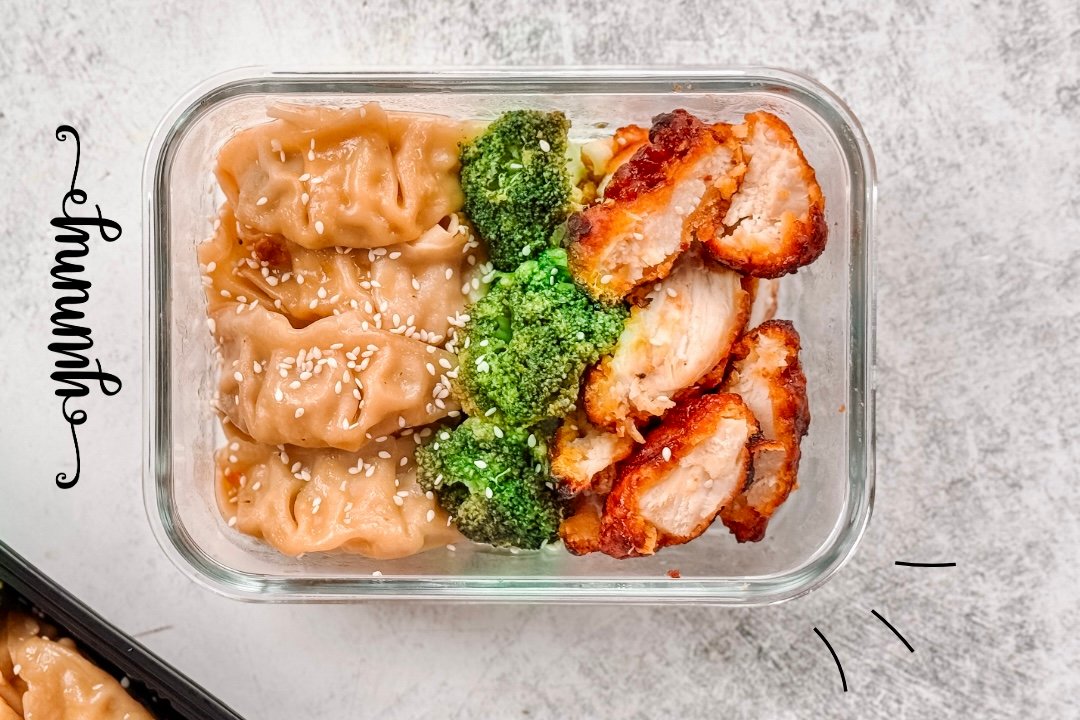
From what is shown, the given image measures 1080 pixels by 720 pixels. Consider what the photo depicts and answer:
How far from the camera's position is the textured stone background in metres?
2.61

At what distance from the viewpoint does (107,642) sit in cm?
245

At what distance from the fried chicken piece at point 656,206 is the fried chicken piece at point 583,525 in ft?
1.58

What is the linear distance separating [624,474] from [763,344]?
1.40 feet

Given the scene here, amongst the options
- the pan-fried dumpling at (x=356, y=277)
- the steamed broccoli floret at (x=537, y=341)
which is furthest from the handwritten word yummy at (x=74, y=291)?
the steamed broccoli floret at (x=537, y=341)

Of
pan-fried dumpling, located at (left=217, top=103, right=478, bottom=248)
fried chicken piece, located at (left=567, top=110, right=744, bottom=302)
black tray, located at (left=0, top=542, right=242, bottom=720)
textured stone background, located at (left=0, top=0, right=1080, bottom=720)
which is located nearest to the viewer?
fried chicken piece, located at (left=567, top=110, right=744, bottom=302)

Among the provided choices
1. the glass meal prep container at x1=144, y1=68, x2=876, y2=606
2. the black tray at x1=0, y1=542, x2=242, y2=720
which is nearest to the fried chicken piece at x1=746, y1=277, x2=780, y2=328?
the glass meal prep container at x1=144, y1=68, x2=876, y2=606

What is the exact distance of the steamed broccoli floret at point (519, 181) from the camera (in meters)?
2.22

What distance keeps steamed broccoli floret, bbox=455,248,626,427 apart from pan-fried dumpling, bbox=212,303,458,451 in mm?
137

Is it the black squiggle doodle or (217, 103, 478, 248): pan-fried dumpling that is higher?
(217, 103, 478, 248): pan-fried dumpling

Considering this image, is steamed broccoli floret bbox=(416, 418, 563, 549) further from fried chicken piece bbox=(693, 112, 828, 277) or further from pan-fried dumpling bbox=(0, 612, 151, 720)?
pan-fried dumpling bbox=(0, 612, 151, 720)

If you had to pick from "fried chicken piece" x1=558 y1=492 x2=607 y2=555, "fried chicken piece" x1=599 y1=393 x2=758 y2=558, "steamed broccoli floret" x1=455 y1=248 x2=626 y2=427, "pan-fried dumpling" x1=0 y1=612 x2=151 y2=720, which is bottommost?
"pan-fried dumpling" x1=0 y1=612 x2=151 y2=720

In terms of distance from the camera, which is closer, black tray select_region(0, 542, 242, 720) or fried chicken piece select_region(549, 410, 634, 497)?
fried chicken piece select_region(549, 410, 634, 497)

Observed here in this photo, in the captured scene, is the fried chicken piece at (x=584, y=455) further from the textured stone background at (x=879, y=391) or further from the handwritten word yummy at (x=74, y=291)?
the handwritten word yummy at (x=74, y=291)

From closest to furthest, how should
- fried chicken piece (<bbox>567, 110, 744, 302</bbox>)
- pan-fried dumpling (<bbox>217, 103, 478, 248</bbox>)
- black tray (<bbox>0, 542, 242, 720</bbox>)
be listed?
fried chicken piece (<bbox>567, 110, 744, 302</bbox>)
pan-fried dumpling (<bbox>217, 103, 478, 248</bbox>)
black tray (<bbox>0, 542, 242, 720</bbox>)
